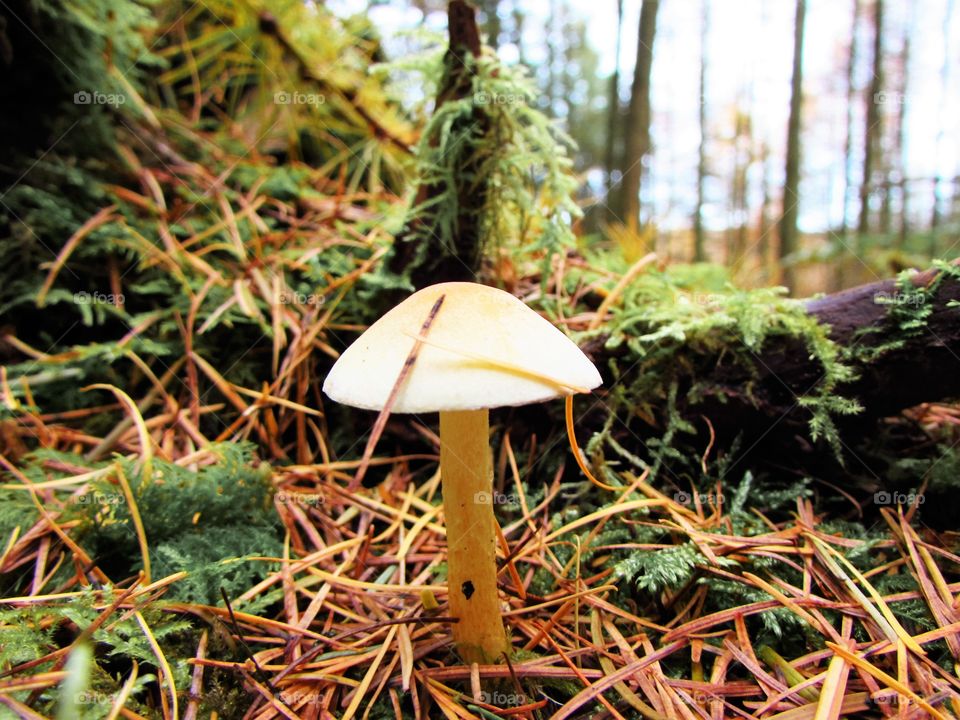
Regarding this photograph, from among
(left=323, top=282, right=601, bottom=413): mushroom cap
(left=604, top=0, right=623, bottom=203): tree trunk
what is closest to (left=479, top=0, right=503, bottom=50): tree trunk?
(left=604, top=0, right=623, bottom=203): tree trunk

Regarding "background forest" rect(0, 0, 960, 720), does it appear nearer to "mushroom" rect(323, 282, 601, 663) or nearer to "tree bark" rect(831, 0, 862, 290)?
"mushroom" rect(323, 282, 601, 663)

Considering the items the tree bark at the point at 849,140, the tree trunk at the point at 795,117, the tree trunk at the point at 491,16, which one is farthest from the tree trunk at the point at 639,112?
the tree bark at the point at 849,140

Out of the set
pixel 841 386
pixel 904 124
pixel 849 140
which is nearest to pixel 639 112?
pixel 841 386

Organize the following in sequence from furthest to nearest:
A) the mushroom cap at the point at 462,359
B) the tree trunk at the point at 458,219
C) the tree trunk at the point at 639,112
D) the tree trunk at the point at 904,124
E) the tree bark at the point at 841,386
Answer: the tree trunk at the point at 904,124 < the tree trunk at the point at 639,112 < the tree trunk at the point at 458,219 < the tree bark at the point at 841,386 < the mushroom cap at the point at 462,359

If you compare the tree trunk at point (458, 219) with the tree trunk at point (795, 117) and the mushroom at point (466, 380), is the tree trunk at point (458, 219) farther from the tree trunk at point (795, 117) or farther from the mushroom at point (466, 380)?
the tree trunk at point (795, 117)

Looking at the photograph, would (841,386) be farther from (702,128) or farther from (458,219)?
(702,128)

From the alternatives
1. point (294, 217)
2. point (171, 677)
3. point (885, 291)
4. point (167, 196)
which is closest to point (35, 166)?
point (167, 196)

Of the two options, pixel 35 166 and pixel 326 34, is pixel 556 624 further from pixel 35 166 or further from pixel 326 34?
pixel 326 34
